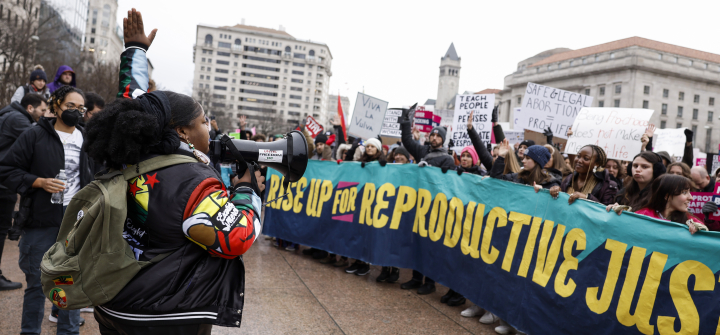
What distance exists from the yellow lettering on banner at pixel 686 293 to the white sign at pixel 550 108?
5.61m

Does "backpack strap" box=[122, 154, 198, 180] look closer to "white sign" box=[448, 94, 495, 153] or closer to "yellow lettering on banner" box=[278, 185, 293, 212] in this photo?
"yellow lettering on banner" box=[278, 185, 293, 212]

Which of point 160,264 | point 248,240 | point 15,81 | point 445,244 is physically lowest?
point 445,244

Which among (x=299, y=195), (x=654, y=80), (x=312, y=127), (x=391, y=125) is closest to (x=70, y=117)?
(x=299, y=195)

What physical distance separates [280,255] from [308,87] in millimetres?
143082

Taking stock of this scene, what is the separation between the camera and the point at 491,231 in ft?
14.9

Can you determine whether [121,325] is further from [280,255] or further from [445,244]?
[280,255]

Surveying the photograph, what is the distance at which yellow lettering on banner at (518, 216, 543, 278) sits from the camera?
4.05 m

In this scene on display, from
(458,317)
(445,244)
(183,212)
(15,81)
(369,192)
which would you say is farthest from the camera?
(15,81)

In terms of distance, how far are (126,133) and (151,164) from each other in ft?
0.45

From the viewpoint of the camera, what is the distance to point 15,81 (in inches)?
848

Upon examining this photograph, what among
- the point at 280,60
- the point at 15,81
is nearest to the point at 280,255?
the point at 15,81

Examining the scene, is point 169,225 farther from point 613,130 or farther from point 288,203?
point 613,130

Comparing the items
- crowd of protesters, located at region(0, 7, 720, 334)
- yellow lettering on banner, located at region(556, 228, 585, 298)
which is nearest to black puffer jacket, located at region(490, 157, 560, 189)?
crowd of protesters, located at region(0, 7, 720, 334)

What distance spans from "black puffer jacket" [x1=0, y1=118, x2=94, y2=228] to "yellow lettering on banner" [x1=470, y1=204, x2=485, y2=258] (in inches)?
140
